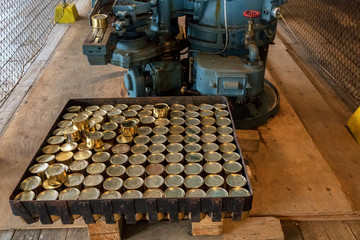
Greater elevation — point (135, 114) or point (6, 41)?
point (135, 114)

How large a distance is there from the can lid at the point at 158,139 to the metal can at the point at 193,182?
0.39 meters

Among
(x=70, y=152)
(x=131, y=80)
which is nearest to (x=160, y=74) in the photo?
(x=131, y=80)

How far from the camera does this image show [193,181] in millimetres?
1976

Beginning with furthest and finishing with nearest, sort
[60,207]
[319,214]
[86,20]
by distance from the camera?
[86,20] < [319,214] < [60,207]

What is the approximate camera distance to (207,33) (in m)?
3.01

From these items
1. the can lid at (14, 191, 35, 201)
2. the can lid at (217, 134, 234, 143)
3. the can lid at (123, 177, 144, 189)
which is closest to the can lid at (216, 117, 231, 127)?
the can lid at (217, 134, 234, 143)

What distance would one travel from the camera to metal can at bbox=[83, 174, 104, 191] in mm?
1948

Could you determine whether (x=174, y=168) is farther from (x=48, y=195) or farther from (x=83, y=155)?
(x=48, y=195)

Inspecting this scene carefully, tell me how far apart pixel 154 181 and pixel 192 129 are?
0.58 m

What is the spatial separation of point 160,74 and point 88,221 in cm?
161

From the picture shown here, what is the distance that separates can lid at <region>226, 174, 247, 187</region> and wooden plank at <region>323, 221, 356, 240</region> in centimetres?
88

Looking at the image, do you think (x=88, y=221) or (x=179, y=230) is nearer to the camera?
(x=88, y=221)

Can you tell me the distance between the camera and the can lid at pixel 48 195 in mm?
1865

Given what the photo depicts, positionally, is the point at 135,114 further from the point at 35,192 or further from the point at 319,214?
the point at 319,214
